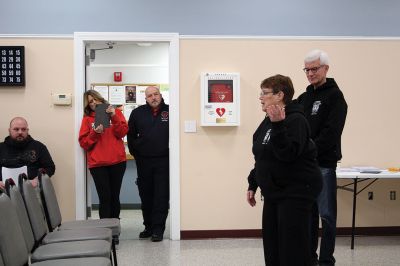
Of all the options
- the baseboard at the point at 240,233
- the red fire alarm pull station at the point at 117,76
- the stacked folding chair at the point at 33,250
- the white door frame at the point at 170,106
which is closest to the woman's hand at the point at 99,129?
the white door frame at the point at 170,106

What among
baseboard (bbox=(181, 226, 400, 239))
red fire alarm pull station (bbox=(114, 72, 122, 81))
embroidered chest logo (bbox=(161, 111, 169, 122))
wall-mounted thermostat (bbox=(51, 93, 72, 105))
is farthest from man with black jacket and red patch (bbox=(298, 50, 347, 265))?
red fire alarm pull station (bbox=(114, 72, 122, 81))

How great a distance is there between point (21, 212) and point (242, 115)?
2669 millimetres

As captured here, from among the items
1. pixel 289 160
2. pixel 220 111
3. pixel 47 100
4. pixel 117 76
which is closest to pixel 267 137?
pixel 289 160

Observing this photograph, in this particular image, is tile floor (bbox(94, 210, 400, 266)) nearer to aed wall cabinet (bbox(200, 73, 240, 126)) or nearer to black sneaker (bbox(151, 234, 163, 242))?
black sneaker (bbox(151, 234, 163, 242))

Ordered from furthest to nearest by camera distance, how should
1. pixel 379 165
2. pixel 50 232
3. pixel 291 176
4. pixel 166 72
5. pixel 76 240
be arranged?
pixel 166 72, pixel 379 165, pixel 50 232, pixel 76 240, pixel 291 176

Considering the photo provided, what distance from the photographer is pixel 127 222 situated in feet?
18.4

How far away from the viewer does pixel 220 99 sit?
4.62 m

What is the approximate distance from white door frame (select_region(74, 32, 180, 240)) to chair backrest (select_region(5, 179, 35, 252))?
1954 mm

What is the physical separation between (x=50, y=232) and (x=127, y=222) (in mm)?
2575

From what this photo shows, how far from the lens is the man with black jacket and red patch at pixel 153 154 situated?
15.0 feet

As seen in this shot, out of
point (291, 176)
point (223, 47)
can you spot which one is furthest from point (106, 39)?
point (291, 176)

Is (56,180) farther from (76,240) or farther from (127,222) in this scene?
(76,240)

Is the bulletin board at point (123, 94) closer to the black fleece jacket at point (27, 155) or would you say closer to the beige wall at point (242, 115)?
the beige wall at point (242, 115)

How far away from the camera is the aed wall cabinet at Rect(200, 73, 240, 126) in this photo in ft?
15.1
